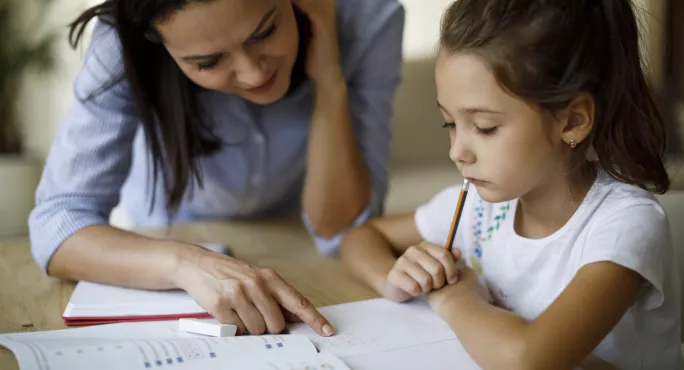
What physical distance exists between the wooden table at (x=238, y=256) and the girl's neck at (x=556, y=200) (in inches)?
10.0

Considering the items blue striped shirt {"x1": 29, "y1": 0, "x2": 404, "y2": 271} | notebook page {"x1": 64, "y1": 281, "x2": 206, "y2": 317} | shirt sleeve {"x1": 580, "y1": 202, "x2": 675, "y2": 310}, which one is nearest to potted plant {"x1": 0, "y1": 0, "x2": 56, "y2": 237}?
blue striped shirt {"x1": 29, "y1": 0, "x2": 404, "y2": 271}

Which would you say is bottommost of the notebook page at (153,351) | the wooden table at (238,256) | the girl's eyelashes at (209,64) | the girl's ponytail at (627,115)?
the wooden table at (238,256)

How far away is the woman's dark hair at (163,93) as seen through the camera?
3.86 feet

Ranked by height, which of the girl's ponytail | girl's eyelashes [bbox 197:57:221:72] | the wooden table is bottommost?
the wooden table

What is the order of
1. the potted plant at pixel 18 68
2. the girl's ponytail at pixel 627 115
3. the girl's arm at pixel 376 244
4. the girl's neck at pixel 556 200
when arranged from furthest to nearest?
the potted plant at pixel 18 68 → the girl's arm at pixel 376 244 → the girl's neck at pixel 556 200 → the girl's ponytail at pixel 627 115

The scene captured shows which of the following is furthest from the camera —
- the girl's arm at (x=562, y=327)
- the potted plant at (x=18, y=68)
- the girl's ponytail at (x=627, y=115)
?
the potted plant at (x=18, y=68)

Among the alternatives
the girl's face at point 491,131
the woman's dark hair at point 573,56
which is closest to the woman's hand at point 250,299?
the girl's face at point 491,131

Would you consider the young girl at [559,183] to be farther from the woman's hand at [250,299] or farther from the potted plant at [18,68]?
the potted plant at [18,68]

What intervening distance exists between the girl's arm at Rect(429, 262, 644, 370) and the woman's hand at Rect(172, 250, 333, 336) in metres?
0.19

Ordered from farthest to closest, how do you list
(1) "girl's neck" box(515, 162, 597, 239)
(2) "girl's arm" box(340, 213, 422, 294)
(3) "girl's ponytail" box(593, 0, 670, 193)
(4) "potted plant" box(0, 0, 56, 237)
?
(4) "potted plant" box(0, 0, 56, 237)
(2) "girl's arm" box(340, 213, 422, 294)
(1) "girl's neck" box(515, 162, 597, 239)
(3) "girl's ponytail" box(593, 0, 670, 193)

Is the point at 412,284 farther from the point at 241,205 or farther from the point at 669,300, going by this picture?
the point at 241,205

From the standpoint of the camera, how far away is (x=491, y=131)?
917 mm

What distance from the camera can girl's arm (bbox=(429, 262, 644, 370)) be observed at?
81cm

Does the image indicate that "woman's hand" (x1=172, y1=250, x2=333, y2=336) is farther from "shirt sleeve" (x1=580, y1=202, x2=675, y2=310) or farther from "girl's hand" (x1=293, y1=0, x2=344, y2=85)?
"girl's hand" (x1=293, y1=0, x2=344, y2=85)
